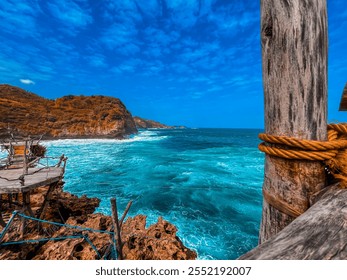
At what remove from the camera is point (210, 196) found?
40.9 ft

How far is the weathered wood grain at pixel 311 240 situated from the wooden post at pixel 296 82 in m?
0.32

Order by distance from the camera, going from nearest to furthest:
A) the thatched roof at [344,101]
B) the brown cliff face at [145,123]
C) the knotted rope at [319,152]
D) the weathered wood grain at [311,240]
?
the weathered wood grain at [311,240] → the knotted rope at [319,152] → the thatched roof at [344,101] → the brown cliff face at [145,123]

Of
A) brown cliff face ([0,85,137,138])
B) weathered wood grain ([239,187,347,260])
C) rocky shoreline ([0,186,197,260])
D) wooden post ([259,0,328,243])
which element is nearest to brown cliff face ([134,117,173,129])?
brown cliff face ([0,85,137,138])

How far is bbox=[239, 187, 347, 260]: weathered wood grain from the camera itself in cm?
68

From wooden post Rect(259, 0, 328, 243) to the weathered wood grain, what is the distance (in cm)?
32

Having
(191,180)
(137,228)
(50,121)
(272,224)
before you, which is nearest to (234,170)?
(191,180)

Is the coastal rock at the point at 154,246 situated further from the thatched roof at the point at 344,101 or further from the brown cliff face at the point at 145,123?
the brown cliff face at the point at 145,123

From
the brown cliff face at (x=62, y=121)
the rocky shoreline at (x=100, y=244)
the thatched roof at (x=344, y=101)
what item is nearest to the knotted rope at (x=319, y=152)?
the thatched roof at (x=344, y=101)

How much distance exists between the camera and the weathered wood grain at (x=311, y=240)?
675 mm

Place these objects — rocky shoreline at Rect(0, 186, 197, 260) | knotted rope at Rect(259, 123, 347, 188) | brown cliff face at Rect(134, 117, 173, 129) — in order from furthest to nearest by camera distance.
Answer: brown cliff face at Rect(134, 117, 173, 129) < rocky shoreline at Rect(0, 186, 197, 260) < knotted rope at Rect(259, 123, 347, 188)

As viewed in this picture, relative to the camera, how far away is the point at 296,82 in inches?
44.0

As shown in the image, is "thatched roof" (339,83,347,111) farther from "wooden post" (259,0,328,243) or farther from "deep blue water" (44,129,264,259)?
"deep blue water" (44,129,264,259)
